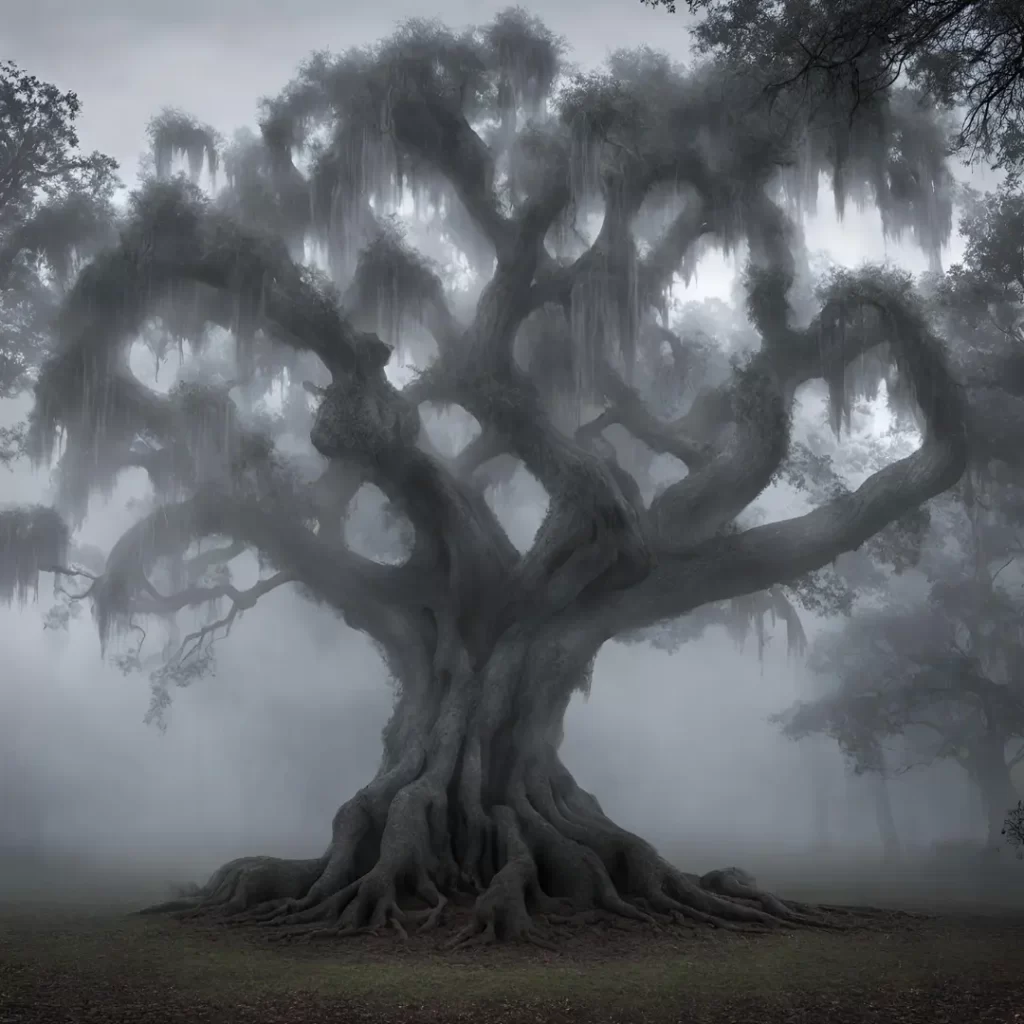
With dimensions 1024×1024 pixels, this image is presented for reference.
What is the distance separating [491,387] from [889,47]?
7730 millimetres

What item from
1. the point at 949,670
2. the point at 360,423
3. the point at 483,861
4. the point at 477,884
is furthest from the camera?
the point at 949,670

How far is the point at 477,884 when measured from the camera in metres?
10.8

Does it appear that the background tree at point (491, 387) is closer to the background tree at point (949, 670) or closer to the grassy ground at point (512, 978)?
the grassy ground at point (512, 978)

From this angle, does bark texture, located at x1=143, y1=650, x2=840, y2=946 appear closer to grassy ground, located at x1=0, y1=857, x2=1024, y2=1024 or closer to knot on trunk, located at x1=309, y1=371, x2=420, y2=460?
grassy ground, located at x1=0, y1=857, x2=1024, y2=1024

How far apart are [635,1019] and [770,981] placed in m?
1.45

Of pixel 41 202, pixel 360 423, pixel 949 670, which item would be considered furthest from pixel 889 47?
pixel 949 670

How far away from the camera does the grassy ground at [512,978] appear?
6605mm

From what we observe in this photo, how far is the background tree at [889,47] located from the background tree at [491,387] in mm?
1294

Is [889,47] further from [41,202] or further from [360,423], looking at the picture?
[41,202]

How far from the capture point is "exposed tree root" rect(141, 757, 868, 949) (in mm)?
9734

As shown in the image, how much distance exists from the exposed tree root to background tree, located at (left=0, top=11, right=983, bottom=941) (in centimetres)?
6

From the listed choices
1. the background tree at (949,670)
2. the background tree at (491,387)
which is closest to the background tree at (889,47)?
the background tree at (491,387)

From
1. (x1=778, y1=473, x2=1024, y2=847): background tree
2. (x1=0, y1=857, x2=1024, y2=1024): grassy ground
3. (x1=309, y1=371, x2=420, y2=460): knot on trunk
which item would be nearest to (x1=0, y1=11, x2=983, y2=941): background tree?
(x1=309, y1=371, x2=420, y2=460): knot on trunk

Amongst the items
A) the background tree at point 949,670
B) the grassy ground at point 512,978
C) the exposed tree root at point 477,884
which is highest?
the background tree at point 949,670
